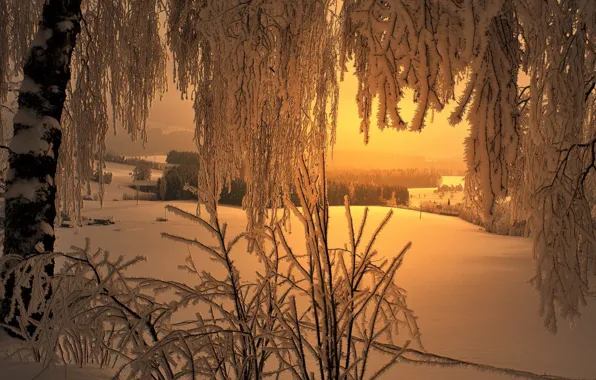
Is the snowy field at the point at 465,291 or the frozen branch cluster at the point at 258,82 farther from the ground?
the frozen branch cluster at the point at 258,82

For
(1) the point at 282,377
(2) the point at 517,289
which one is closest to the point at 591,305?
(2) the point at 517,289

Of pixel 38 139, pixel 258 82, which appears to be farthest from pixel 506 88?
pixel 38 139

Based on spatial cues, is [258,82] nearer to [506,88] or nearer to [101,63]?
[506,88]

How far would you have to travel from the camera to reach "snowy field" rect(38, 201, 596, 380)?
4.43 m

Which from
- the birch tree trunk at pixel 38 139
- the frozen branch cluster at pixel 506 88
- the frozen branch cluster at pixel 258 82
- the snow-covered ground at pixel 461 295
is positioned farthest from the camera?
the snow-covered ground at pixel 461 295

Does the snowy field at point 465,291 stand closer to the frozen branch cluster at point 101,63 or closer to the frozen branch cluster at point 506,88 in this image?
the frozen branch cluster at point 101,63

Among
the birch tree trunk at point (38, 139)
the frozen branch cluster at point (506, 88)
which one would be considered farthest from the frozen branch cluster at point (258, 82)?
the birch tree trunk at point (38, 139)

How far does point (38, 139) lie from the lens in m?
2.76

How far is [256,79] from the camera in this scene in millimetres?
1586

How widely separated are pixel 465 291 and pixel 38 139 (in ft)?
21.8

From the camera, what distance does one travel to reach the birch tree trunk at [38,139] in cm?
274

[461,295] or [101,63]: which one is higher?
[101,63]

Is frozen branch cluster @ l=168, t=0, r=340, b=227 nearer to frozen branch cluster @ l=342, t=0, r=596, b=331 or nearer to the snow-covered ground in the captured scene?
frozen branch cluster @ l=342, t=0, r=596, b=331

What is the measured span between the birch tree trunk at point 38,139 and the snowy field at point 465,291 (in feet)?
1.83
